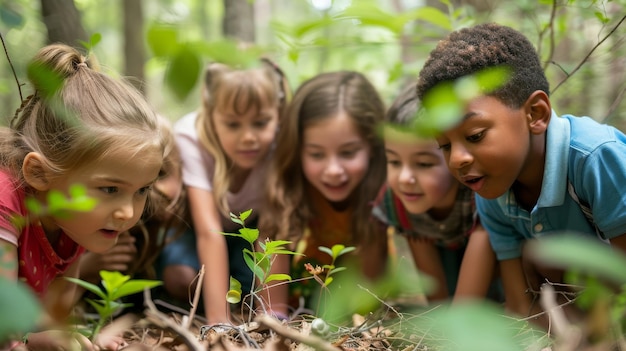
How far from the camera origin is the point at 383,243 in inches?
130

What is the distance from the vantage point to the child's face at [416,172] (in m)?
2.68

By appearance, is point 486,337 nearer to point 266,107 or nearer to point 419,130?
point 419,130

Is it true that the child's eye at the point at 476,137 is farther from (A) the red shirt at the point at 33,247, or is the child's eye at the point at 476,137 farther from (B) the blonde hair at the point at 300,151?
(A) the red shirt at the point at 33,247

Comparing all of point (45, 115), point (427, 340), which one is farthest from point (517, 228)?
point (45, 115)

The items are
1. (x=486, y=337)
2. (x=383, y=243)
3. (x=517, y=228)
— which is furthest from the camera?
(x=383, y=243)

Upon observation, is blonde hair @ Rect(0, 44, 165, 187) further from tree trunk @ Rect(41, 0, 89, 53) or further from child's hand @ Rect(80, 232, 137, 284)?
child's hand @ Rect(80, 232, 137, 284)

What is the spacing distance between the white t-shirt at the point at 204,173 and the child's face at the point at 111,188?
1.03 meters

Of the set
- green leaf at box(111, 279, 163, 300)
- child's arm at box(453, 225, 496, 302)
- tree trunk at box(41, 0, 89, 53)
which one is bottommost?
child's arm at box(453, 225, 496, 302)

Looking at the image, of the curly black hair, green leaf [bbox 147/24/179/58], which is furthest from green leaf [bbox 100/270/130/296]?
the curly black hair

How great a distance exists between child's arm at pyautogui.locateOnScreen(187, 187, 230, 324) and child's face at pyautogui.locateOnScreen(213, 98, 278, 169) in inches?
10.6

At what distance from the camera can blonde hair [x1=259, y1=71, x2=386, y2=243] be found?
308cm

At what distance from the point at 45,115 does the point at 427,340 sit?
5.00ft

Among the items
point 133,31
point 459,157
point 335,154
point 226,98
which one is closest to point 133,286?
point 459,157

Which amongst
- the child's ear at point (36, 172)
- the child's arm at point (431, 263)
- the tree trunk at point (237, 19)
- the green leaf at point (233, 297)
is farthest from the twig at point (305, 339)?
the tree trunk at point (237, 19)
